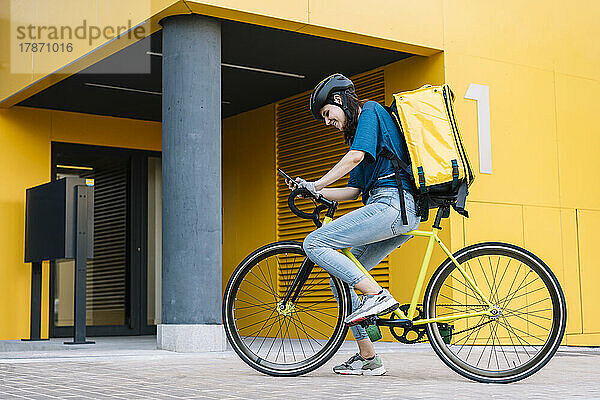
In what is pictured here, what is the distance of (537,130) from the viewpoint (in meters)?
10.1

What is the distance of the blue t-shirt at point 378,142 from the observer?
484 cm

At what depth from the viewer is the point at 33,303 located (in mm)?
10977

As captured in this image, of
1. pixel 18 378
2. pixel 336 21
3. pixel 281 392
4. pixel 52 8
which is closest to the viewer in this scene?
pixel 281 392

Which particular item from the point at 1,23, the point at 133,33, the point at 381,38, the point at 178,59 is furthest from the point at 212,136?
the point at 1,23

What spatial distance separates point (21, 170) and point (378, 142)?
28.1ft

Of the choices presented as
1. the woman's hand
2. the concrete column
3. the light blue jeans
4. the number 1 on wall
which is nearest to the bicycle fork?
the light blue jeans

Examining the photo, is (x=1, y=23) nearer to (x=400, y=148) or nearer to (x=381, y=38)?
(x=381, y=38)

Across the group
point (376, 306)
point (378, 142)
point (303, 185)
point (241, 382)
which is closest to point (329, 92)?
point (378, 142)

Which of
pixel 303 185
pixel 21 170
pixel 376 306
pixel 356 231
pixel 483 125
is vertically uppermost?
pixel 483 125

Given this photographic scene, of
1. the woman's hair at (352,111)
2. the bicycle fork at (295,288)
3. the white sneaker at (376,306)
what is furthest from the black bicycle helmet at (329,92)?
the white sneaker at (376,306)

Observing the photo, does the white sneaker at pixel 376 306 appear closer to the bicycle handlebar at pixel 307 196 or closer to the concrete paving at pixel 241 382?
the concrete paving at pixel 241 382

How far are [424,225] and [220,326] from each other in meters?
2.94

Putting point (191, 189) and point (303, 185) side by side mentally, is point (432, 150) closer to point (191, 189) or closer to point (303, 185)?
point (303, 185)

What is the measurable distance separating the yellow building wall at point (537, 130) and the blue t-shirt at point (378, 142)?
4.48m
